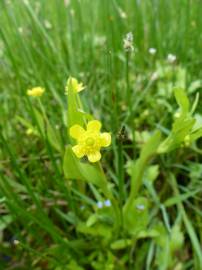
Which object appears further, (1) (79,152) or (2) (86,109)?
(2) (86,109)

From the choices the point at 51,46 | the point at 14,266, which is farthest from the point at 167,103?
the point at 14,266

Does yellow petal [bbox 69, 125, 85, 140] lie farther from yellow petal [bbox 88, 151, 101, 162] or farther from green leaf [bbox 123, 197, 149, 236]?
green leaf [bbox 123, 197, 149, 236]

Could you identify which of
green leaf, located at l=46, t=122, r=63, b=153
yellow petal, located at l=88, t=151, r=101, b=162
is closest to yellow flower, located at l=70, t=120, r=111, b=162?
yellow petal, located at l=88, t=151, r=101, b=162

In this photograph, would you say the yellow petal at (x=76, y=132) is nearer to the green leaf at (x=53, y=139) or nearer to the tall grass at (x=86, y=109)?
the tall grass at (x=86, y=109)

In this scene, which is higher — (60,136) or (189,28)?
(189,28)

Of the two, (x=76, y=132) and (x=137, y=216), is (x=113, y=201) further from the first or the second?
(x=76, y=132)

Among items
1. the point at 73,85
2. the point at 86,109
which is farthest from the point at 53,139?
the point at 73,85

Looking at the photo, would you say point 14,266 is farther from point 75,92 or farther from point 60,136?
point 75,92
